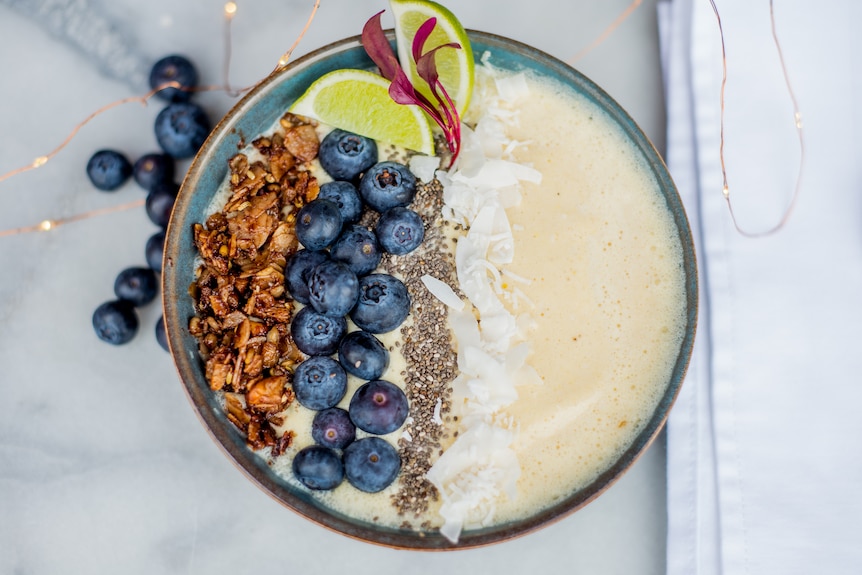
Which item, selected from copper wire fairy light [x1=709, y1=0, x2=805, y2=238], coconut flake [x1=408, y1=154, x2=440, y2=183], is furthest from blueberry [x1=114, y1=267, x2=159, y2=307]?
copper wire fairy light [x1=709, y1=0, x2=805, y2=238]

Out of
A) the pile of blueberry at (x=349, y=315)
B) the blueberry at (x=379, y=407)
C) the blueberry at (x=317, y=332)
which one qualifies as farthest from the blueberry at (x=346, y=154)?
the blueberry at (x=379, y=407)

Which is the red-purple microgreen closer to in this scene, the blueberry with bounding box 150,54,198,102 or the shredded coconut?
the shredded coconut

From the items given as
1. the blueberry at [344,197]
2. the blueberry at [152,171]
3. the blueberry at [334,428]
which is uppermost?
the blueberry at [152,171]

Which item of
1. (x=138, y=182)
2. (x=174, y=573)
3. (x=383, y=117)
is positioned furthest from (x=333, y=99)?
(x=174, y=573)

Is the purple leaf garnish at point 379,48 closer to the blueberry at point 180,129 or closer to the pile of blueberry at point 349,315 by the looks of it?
the pile of blueberry at point 349,315

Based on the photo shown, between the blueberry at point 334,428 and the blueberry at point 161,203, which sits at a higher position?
the blueberry at point 161,203

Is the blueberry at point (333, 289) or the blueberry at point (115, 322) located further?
the blueberry at point (115, 322)

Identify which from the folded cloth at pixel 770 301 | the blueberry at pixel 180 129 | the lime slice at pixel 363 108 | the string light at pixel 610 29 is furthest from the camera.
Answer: the string light at pixel 610 29
